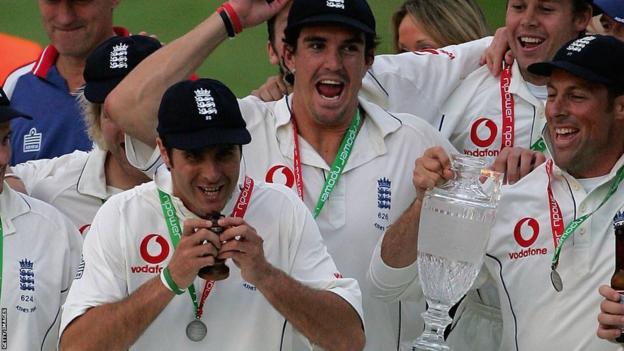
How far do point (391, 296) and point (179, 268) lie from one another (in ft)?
2.86

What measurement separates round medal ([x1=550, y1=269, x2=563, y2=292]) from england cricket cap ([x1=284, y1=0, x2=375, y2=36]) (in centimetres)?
100

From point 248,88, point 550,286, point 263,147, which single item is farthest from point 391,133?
point 248,88

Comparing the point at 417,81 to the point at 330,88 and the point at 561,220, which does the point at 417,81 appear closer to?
the point at 330,88

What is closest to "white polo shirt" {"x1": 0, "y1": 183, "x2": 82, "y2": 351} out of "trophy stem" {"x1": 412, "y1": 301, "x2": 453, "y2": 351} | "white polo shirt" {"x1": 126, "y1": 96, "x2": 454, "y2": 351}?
"white polo shirt" {"x1": 126, "y1": 96, "x2": 454, "y2": 351}

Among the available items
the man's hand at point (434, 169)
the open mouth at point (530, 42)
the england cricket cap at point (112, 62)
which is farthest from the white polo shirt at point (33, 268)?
the open mouth at point (530, 42)

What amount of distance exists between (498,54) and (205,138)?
1.57 m

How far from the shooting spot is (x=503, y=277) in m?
4.75

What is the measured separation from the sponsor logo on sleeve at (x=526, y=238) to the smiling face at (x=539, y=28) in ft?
2.67

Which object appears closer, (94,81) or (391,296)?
(391,296)

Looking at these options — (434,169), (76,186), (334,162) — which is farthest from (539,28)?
(76,186)

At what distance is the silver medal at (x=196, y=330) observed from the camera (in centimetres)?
436

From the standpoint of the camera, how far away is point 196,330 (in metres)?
4.36

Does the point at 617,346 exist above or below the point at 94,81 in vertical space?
below

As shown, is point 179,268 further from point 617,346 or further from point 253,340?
point 617,346
